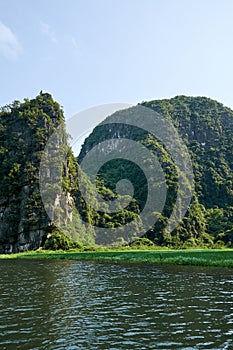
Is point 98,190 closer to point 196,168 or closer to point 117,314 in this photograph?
point 196,168

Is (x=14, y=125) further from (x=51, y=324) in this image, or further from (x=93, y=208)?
(x=51, y=324)

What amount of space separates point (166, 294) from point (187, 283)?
4.46 m

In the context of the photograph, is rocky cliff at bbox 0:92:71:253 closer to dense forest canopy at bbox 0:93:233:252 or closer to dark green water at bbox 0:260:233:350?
dense forest canopy at bbox 0:93:233:252

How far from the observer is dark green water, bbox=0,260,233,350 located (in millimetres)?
11195

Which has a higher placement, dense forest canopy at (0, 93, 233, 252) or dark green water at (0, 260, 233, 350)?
dense forest canopy at (0, 93, 233, 252)

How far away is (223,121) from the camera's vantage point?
552ft

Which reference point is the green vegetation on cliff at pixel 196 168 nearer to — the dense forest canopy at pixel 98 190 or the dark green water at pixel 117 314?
the dense forest canopy at pixel 98 190

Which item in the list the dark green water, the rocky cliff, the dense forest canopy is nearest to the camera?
the dark green water

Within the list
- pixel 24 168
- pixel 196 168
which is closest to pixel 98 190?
pixel 24 168

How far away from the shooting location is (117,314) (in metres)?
14.9

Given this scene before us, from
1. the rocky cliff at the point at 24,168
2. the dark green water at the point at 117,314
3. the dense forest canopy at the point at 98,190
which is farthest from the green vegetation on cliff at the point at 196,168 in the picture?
the dark green water at the point at 117,314

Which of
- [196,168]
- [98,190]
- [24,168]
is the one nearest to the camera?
[24,168]

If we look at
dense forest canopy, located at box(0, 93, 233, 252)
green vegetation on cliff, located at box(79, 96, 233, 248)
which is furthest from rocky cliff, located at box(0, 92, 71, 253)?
green vegetation on cliff, located at box(79, 96, 233, 248)

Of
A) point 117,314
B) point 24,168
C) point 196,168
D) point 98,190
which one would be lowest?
point 117,314
